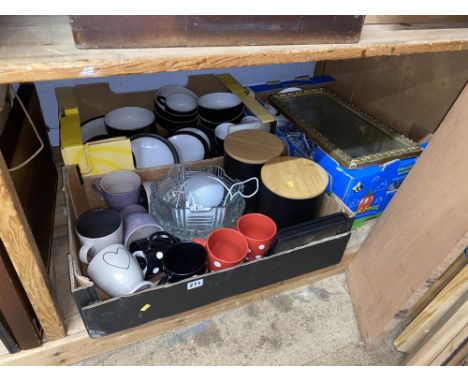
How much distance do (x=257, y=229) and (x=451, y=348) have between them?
485mm

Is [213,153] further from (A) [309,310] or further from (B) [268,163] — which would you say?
(A) [309,310]

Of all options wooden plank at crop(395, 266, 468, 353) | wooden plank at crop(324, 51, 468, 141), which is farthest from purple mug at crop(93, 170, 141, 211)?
wooden plank at crop(324, 51, 468, 141)

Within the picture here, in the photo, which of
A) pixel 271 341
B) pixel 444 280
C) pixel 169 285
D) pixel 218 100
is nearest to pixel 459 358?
pixel 444 280

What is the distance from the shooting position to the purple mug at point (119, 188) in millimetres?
935

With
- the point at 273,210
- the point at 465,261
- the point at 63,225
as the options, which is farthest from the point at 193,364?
the point at 465,261

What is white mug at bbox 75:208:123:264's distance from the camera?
2.66 feet

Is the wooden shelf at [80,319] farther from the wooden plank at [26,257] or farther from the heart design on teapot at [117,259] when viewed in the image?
the heart design on teapot at [117,259]

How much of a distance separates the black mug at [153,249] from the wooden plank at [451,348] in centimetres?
63

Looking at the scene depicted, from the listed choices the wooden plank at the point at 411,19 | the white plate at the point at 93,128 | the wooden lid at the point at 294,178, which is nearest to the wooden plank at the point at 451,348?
the wooden lid at the point at 294,178

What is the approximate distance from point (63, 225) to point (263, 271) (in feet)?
1.91

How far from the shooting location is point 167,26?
1.64 ft

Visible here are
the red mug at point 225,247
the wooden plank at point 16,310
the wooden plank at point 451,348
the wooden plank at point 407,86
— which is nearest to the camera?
the wooden plank at point 16,310

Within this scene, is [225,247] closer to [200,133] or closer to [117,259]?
[117,259]
